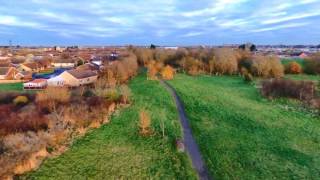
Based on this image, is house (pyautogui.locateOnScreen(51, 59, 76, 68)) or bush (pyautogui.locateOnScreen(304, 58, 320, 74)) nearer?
bush (pyautogui.locateOnScreen(304, 58, 320, 74))

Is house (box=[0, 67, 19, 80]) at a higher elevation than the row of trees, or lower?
lower

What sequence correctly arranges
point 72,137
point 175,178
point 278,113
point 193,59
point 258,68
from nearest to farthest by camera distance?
point 175,178 < point 72,137 < point 278,113 < point 258,68 < point 193,59

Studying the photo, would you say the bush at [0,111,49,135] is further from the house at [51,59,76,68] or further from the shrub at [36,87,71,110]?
the house at [51,59,76,68]

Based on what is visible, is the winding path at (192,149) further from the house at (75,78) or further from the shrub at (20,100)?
the house at (75,78)

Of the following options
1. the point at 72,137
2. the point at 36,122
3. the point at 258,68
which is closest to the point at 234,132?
the point at 72,137

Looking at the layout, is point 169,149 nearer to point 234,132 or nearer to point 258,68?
point 234,132

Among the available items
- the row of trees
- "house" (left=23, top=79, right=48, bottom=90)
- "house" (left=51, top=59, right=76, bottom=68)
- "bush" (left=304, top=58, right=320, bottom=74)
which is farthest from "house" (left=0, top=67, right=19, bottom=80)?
"bush" (left=304, top=58, right=320, bottom=74)
